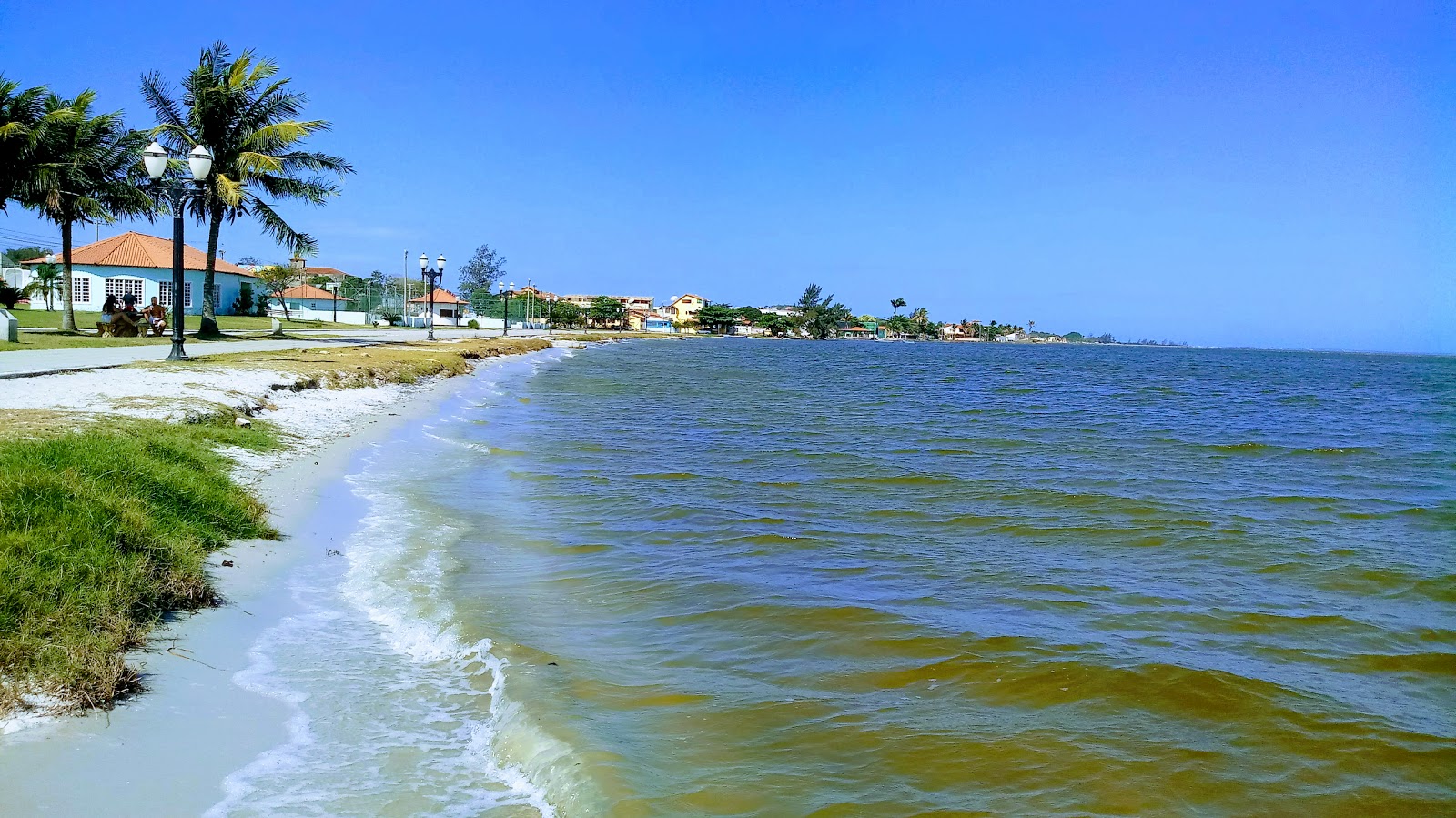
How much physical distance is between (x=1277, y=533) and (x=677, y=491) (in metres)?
6.54

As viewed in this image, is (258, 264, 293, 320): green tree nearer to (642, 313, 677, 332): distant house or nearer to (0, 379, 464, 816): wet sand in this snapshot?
(0, 379, 464, 816): wet sand

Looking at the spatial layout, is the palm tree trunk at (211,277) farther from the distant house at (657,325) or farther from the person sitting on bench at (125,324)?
the distant house at (657,325)

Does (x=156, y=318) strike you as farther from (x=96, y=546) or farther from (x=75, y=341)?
(x=96, y=546)

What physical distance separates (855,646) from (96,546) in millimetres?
4208

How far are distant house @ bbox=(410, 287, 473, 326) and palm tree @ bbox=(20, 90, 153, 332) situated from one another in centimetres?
5390

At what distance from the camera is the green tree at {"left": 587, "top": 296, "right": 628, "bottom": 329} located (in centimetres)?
15012

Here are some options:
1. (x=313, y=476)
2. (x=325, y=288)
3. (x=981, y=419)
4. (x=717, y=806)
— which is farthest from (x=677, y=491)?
(x=325, y=288)

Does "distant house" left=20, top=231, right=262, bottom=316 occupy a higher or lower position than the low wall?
higher

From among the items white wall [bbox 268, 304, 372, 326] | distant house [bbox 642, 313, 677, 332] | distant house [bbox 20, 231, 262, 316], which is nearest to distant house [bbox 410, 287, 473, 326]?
white wall [bbox 268, 304, 372, 326]

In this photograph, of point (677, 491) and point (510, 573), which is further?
point (677, 491)

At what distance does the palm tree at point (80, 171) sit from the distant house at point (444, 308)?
5390 centimetres

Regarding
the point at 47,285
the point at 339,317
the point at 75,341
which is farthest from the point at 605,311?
the point at 75,341

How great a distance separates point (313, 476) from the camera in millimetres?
9500

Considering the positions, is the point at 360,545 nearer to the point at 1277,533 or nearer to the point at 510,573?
the point at 510,573
